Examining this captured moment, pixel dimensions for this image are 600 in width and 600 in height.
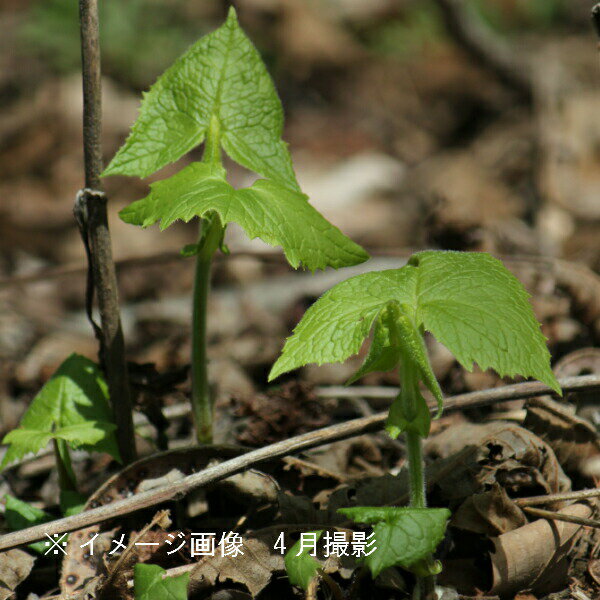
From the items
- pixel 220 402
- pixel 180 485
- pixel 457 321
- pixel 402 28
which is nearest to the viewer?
pixel 457 321

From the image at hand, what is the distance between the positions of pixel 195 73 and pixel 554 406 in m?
1.23

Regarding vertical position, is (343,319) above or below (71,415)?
above

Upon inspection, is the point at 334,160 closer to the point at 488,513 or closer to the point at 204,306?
the point at 204,306

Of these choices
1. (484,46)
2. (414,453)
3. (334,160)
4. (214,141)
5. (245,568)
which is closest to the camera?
(414,453)

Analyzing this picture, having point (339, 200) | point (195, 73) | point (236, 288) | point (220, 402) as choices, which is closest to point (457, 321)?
point (195, 73)

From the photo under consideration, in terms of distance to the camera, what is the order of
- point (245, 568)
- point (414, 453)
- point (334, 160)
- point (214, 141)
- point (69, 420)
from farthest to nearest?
point (334, 160), point (69, 420), point (214, 141), point (245, 568), point (414, 453)

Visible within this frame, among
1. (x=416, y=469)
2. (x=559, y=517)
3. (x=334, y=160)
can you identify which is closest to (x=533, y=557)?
(x=559, y=517)

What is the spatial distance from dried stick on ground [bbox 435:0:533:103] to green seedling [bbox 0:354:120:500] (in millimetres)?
4317

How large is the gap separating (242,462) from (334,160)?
3547 millimetres

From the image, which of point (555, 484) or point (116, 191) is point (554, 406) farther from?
point (116, 191)

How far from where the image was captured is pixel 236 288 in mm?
3828

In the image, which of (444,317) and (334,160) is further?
(334,160)

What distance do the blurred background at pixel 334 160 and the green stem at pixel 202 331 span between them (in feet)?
1.19

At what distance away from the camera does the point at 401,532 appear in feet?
4.43
